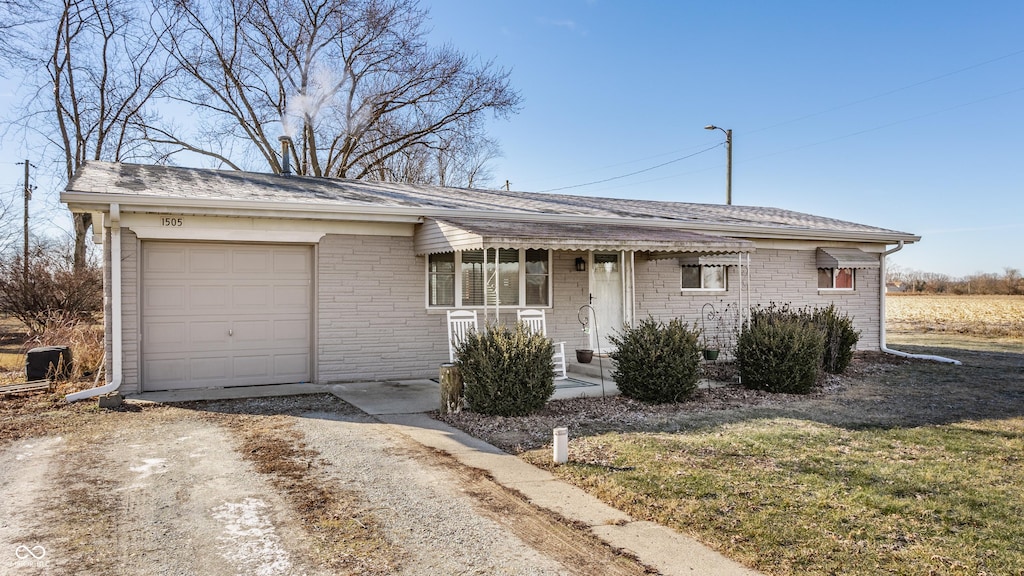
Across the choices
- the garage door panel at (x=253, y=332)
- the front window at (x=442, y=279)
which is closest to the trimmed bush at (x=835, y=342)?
the front window at (x=442, y=279)

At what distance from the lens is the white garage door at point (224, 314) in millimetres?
8531

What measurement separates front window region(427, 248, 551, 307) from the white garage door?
1863 mm

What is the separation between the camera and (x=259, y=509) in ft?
13.7

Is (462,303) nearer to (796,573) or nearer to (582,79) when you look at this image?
(796,573)

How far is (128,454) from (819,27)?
1683 centimetres

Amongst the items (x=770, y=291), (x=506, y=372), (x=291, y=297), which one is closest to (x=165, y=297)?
(x=291, y=297)

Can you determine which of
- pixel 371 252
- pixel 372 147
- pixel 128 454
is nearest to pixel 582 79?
pixel 372 147

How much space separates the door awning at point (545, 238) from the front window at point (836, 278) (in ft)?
15.1

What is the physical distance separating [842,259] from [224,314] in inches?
441

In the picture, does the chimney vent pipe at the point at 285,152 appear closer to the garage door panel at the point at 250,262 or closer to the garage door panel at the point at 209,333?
the garage door panel at the point at 250,262

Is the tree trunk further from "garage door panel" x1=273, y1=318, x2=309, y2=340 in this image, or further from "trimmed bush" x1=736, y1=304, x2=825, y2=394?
"trimmed bush" x1=736, y1=304, x2=825, y2=394

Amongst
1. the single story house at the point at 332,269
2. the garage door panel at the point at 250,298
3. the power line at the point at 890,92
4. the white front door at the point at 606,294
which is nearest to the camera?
the single story house at the point at 332,269

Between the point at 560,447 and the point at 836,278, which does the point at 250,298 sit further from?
the point at 836,278

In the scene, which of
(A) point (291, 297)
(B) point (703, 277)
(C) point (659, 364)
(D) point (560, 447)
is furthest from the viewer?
(B) point (703, 277)
